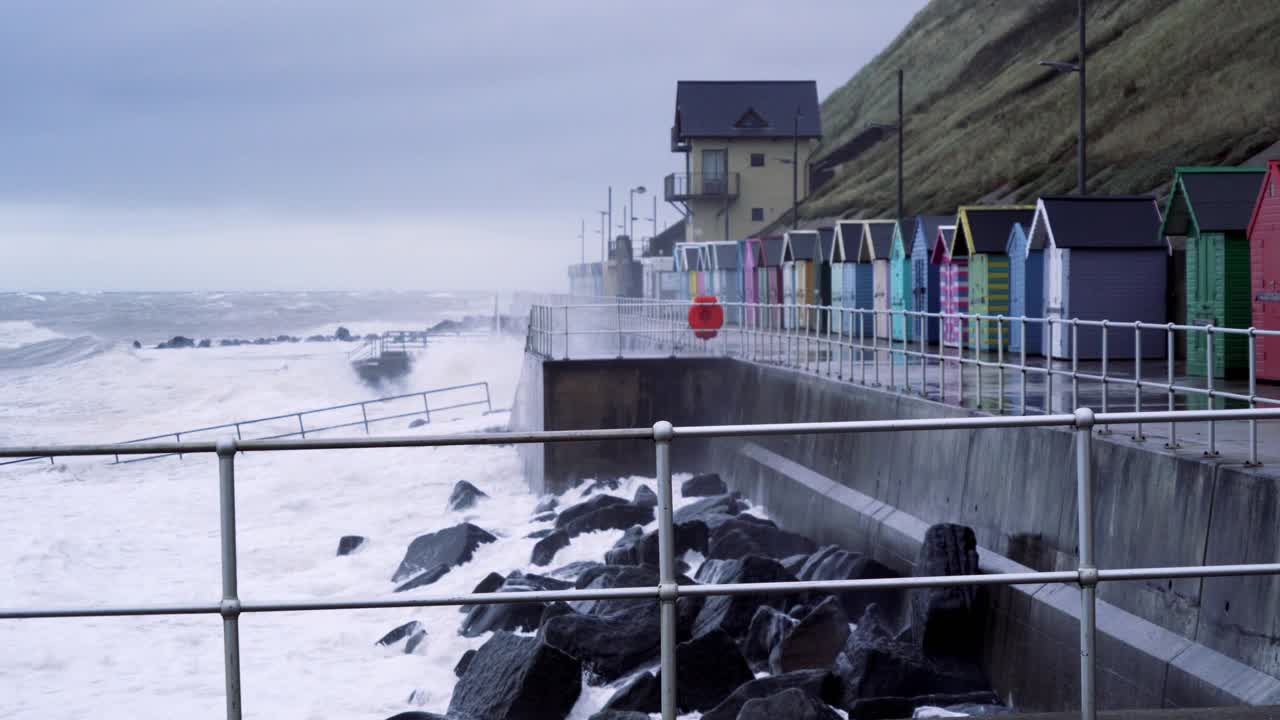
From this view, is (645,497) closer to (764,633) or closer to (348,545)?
(348,545)

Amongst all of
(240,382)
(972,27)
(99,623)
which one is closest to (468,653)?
(99,623)

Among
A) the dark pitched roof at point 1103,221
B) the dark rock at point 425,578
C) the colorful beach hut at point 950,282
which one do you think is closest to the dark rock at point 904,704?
the dark rock at point 425,578

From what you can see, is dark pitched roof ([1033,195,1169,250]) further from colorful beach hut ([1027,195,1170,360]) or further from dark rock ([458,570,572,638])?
dark rock ([458,570,572,638])

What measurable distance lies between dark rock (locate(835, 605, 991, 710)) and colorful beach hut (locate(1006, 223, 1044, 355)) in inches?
506

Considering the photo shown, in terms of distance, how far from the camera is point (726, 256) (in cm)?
5081

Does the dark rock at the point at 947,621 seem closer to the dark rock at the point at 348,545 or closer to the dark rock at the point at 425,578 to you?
the dark rock at the point at 425,578

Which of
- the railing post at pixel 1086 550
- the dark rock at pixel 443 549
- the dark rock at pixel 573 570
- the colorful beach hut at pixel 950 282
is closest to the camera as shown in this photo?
the railing post at pixel 1086 550

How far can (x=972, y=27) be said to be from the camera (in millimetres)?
106125

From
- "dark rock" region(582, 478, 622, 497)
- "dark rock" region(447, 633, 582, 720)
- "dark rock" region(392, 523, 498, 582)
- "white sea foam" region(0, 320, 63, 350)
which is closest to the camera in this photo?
"dark rock" region(447, 633, 582, 720)

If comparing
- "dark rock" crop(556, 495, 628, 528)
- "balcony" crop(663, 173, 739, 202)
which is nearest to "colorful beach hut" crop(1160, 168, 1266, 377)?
"dark rock" crop(556, 495, 628, 528)

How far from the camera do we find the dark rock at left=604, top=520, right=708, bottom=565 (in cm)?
1619

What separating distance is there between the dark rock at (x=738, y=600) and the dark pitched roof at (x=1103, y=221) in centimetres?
972

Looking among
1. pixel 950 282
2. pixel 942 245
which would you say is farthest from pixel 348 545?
pixel 942 245

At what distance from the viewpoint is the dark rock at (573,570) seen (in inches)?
648
